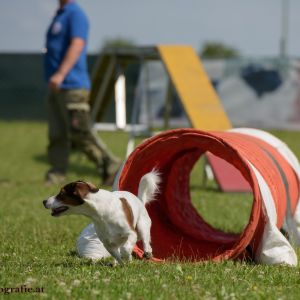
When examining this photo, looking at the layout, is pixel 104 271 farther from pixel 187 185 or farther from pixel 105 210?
pixel 187 185

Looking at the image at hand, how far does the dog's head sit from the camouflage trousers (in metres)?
5.30

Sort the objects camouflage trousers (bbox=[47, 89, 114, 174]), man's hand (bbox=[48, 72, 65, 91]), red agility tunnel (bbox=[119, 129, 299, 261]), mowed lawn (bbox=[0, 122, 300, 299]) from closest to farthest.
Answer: mowed lawn (bbox=[0, 122, 300, 299]), red agility tunnel (bbox=[119, 129, 299, 261]), man's hand (bbox=[48, 72, 65, 91]), camouflage trousers (bbox=[47, 89, 114, 174])

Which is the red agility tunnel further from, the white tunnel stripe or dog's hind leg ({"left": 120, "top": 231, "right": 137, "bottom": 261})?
dog's hind leg ({"left": 120, "top": 231, "right": 137, "bottom": 261})

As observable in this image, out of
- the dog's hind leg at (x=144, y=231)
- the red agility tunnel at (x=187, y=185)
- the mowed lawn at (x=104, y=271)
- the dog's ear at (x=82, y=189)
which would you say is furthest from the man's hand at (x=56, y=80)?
the dog's ear at (x=82, y=189)

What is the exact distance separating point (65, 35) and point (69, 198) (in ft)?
17.6

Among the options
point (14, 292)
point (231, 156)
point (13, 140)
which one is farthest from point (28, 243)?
point (13, 140)

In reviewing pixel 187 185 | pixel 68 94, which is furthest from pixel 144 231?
pixel 68 94

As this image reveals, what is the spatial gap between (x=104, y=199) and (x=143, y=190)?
717 millimetres

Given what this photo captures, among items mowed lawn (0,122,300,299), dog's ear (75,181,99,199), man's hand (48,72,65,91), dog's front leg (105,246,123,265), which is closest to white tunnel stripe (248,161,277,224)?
mowed lawn (0,122,300,299)

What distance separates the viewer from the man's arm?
10.8 metres

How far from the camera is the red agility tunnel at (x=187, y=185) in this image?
6402mm

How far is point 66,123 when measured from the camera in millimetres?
11281

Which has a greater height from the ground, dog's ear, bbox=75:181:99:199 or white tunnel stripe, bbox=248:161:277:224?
dog's ear, bbox=75:181:99:199

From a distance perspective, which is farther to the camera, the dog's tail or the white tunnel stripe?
the dog's tail
